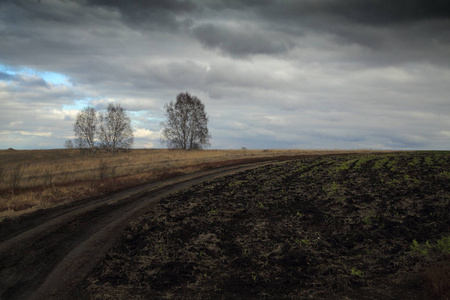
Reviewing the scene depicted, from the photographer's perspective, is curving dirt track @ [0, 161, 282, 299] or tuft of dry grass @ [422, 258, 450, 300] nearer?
tuft of dry grass @ [422, 258, 450, 300]

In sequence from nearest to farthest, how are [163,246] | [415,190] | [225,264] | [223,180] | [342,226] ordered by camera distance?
1. [225,264]
2. [163,246]
3. [342,226]
4. [415,190]
5. [223,180]

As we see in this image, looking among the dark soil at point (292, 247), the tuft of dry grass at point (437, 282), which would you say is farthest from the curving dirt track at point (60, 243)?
the tuft of dry grass at point (437, 282)

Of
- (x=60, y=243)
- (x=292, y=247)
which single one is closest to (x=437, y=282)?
(x=292, y=247)

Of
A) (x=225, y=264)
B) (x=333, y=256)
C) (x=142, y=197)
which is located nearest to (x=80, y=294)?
(x=225, y=264)

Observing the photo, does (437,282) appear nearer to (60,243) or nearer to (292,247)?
(292,247)

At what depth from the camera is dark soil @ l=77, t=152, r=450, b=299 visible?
6.79 metres

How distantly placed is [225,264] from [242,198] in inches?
251

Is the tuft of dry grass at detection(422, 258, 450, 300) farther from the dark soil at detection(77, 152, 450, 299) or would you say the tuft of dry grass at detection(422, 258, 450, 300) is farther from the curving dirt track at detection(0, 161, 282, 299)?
the curving dirt track at detection(0, 161, 282, 299)

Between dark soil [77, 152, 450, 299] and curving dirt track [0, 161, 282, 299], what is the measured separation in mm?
607

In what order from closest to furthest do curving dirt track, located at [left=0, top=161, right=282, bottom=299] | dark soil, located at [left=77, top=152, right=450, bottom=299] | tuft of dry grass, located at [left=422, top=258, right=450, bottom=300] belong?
tuft of dry grass, located at [left=422, top=258, right=450, bottom=300] < dark soil, located at [left=77, top=152, right=450, bottom=299] < curving dirt track, located at [left=0, top=161, right=282, bottom=299]

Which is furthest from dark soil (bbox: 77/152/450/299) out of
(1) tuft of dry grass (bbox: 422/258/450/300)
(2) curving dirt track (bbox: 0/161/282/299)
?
(2) curving dirt track (bbox: 0/161/282/299)

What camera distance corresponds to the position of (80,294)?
22.0 feet

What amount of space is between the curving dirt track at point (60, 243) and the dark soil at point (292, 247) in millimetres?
607

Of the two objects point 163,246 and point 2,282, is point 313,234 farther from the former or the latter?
point 2,282
